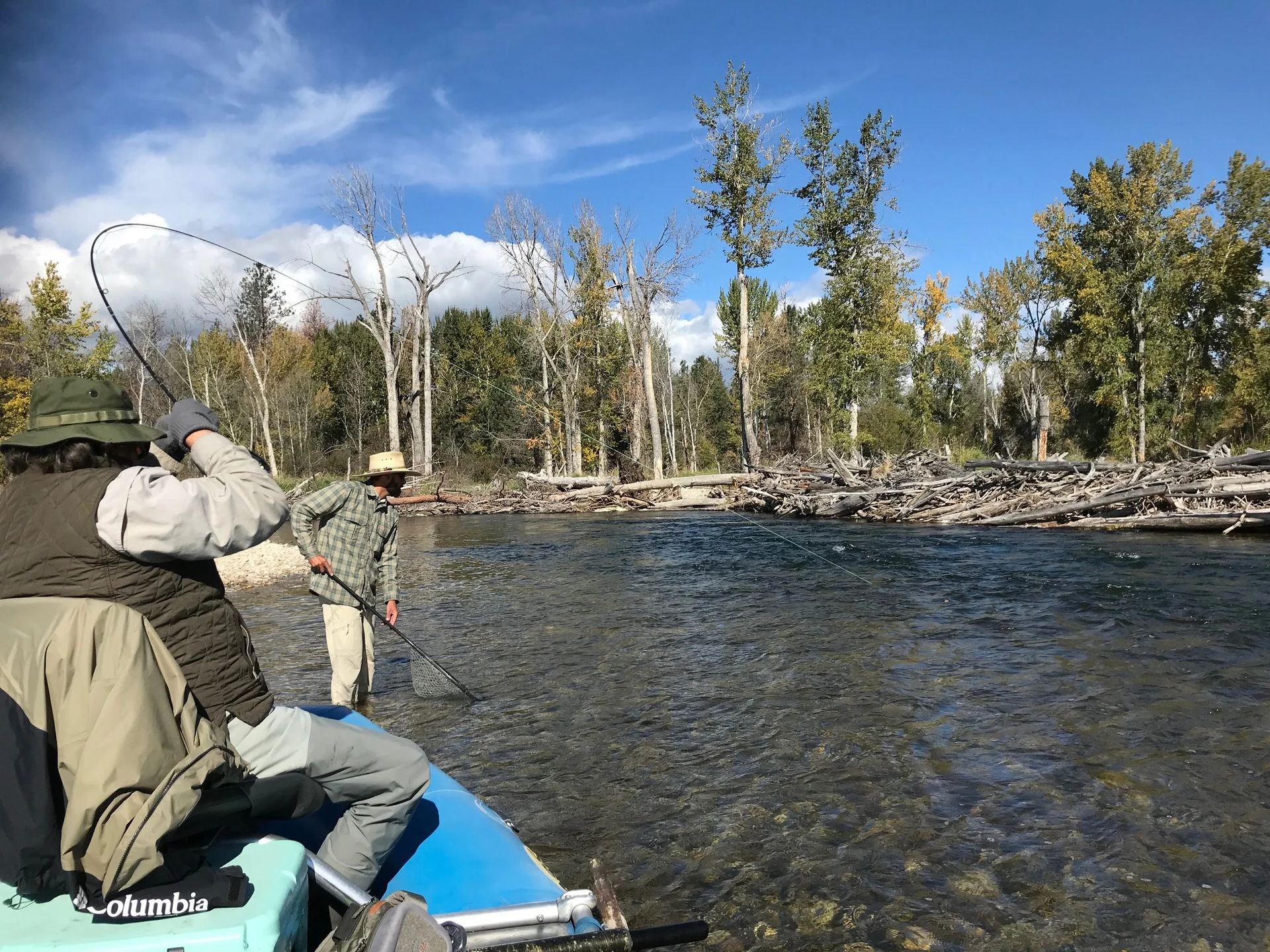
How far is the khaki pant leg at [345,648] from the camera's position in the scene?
6055mm

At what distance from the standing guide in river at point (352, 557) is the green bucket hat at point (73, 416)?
3.60 m

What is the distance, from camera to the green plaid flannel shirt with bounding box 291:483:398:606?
6.03m

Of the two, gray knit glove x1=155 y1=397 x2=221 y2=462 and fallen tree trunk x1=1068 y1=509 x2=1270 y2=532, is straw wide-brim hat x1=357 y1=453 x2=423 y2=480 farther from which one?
fallen tree trunk x1=1068 y1=509 x2=1270 y2=532

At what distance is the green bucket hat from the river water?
2951mm

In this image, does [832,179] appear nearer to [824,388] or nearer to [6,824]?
[824,388]

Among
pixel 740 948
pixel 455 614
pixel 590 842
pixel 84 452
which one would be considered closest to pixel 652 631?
pixel 455 614

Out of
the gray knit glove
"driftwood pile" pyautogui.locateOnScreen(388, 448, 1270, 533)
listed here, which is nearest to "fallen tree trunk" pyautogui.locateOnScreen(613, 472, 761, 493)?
"driftwood pile" pyautogui.locateOnScreen(388, 448, 1270, 533)

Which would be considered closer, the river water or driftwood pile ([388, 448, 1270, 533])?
the river water

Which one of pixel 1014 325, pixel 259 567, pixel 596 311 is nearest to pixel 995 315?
pixel 1014 325

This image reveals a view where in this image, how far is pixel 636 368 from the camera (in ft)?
137

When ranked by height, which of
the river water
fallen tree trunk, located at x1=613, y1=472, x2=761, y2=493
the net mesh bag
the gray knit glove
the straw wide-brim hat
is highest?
the gray knit glove

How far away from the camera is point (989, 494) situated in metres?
19.8

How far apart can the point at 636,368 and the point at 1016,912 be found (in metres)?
38.7

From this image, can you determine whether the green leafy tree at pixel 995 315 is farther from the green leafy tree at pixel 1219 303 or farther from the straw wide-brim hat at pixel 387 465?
the straw wide-brim hat at pixel 387 465
